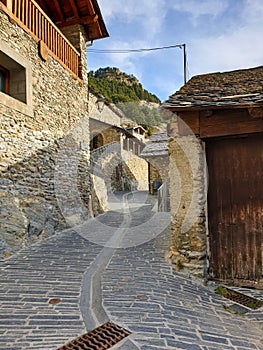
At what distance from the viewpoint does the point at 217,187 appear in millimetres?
4570

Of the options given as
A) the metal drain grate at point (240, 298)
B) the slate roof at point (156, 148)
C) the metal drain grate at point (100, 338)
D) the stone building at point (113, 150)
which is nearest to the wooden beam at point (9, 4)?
the metal drain grate at point (100, 338)

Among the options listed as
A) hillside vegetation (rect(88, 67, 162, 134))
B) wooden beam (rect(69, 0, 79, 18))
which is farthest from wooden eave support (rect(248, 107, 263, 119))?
hillside vegetation (rect(88, 67, 162, 134))

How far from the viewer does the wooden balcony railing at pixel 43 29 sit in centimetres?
599

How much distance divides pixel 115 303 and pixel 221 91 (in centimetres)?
365

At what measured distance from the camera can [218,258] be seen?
4.52m

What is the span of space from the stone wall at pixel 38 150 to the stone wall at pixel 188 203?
3350 millimetres

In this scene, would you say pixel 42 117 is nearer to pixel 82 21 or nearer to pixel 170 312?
pixel 82 21

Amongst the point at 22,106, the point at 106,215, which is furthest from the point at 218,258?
the point at 106,215

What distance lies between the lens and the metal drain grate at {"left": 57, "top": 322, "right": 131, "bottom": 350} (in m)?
2.48

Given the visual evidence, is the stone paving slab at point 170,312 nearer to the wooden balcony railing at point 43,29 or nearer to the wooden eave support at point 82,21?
the wooden balcony railing at point 43,29

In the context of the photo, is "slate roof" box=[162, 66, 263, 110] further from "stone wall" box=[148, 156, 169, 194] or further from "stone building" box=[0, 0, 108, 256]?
"stone wall" box=[148, 156, 169, 194]

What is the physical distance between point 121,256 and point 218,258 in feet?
6.17

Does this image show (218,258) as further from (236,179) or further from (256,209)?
(236,179)

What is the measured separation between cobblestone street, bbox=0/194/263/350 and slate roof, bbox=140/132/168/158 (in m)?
8.40
